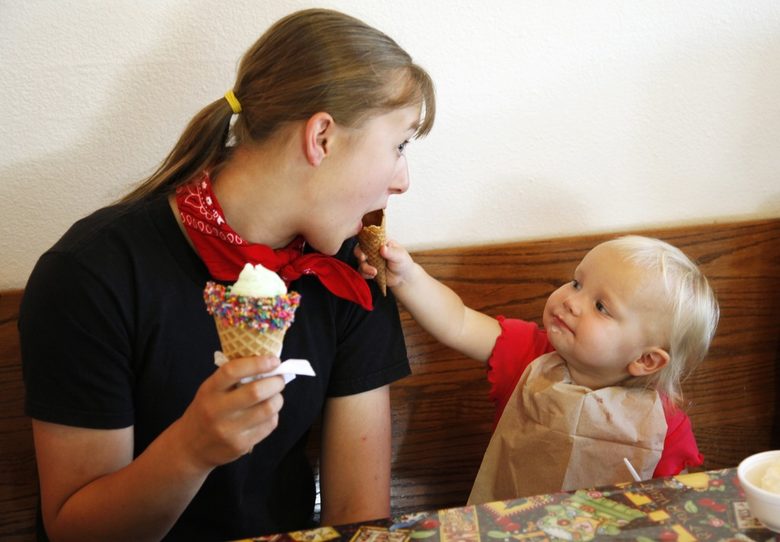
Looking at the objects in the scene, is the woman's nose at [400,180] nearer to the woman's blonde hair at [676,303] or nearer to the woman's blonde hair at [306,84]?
the woman's blonde hair at [306,84]

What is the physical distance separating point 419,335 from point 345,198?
0.57 m

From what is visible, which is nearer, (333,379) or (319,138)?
(319,138)

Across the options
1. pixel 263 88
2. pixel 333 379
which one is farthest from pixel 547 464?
pixel 263 88

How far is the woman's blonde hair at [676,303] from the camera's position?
65.4 inches

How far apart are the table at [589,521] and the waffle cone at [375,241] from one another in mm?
579

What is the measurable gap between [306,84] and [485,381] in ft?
3.08

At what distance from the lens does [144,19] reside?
1630 millimetres

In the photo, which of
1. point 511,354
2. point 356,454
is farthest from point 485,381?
point 356,454

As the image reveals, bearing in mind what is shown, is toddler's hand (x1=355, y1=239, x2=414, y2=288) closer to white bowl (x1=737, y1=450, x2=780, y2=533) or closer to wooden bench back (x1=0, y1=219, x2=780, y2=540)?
wooden bench back (x1=0, y1=219, x2=780, y2=540)

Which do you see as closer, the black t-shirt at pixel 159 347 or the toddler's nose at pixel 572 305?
the black t-shirt at pixel 159 347

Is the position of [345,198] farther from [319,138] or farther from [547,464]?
[547,464]

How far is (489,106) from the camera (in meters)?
1.87

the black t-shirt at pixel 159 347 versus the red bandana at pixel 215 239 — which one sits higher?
the red bandana at pixel 215 239

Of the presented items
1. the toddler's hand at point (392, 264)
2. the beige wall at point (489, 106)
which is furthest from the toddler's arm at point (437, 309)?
the beige wall at point (489, 106)
